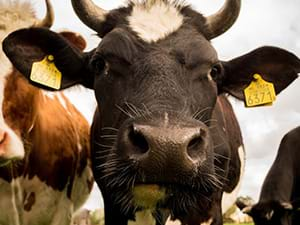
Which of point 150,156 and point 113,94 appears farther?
point 113,94

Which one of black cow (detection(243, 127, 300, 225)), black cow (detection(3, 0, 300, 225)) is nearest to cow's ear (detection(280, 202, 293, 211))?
black cow (detection(243, 127, 300, 225))

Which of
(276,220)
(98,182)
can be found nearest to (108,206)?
(98,182)

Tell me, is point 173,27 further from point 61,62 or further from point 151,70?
point 61,62

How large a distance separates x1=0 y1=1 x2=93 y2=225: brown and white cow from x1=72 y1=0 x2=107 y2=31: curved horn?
2.95 feet

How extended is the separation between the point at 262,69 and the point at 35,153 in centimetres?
264

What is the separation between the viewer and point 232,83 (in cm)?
584

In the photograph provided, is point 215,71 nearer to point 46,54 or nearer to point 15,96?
point 46,54

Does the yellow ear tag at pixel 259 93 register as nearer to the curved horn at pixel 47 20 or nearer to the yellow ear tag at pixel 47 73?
the yellow ear tag at pixel 47 73

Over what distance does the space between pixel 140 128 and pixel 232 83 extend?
2.11 metres

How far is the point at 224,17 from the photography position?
18.8 feet

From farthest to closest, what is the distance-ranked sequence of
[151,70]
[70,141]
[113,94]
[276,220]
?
1. [276,220]
2. [70,141]
3. [113,94]
4. [151,70]

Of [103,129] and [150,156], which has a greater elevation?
[150,156]

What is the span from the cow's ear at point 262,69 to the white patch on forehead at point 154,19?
0.80 m

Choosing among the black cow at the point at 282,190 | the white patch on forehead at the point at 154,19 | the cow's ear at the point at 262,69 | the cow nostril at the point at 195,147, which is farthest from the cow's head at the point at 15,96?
the black cow at the point at 282,190
